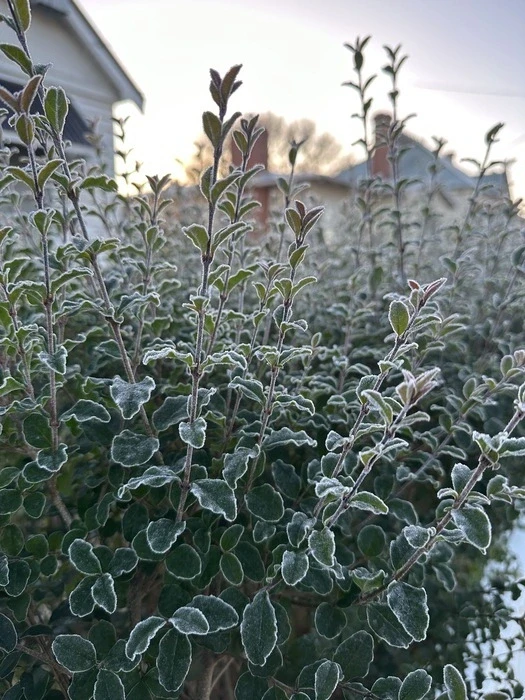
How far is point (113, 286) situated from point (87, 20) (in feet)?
13.5

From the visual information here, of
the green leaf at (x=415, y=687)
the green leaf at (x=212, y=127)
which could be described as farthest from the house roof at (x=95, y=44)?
the green leaf at (x=415, y=687)

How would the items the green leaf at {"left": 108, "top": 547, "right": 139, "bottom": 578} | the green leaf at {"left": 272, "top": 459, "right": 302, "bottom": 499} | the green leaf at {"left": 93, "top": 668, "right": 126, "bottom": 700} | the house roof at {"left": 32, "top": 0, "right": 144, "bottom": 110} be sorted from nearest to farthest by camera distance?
the green leaf at {"left": 93, "top": 668, "right": 126, "bottom": 700}, the green leaf at {"left": 108, "top": 547, "right": 139, "bottom": 578}, the green leaf at {"left": 272, "top": 459, "right": 302, "bottom": 499}, the house roof at {"left": 32, "top": 0, "right": 144, "bottom": 110}

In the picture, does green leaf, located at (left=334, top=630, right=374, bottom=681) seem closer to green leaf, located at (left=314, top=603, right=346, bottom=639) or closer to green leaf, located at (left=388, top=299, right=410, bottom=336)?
green leaf, located at (left=314, top=603, right=346, bottom=639)

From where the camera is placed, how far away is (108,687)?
813mm

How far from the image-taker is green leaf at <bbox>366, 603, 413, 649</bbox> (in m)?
0.89

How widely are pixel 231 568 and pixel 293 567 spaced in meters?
0.15

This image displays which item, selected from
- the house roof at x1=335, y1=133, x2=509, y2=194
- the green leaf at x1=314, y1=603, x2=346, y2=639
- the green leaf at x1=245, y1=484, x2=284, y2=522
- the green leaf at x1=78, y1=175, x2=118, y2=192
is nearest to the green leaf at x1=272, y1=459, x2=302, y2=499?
the green leaf at x1=245, y1=484, x2=284, y2=522

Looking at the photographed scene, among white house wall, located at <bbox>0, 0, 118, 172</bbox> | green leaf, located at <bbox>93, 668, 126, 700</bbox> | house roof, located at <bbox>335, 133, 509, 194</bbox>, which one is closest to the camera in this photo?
green leaf, located at <bbox>93, 668, 126, 700</bbox>

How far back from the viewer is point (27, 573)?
36.9 inches

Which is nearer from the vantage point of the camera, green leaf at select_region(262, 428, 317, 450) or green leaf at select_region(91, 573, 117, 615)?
green leaf at select_region(91, 573, 117, 615)

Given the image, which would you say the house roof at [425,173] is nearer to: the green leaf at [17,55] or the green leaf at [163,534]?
the green leaf at [17,55]

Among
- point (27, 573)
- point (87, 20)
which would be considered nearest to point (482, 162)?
point (27, 573)

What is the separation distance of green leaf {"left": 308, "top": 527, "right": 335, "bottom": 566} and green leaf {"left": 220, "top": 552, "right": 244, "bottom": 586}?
0.54 ft

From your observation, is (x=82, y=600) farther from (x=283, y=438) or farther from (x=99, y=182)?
(x=99, y=182)
